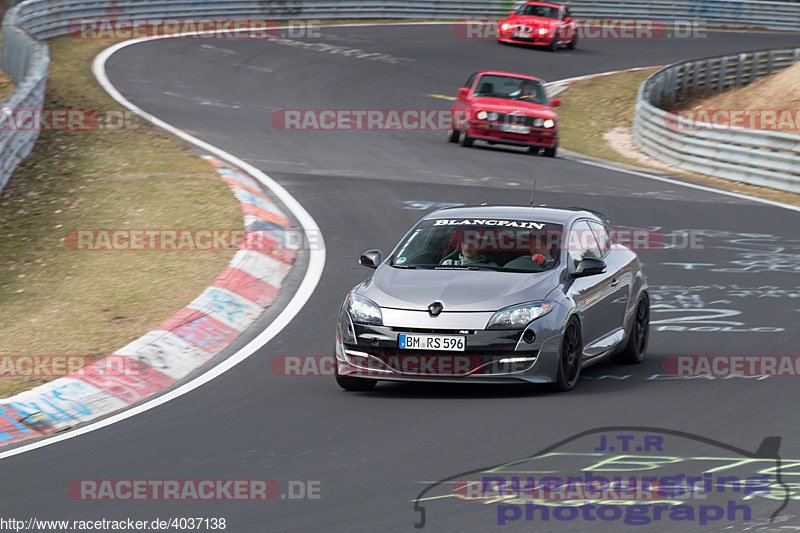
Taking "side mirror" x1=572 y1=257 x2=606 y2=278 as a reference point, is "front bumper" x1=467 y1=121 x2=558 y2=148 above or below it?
below

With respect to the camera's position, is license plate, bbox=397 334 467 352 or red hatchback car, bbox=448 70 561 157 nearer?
license plate, bbox=397 334 467 352

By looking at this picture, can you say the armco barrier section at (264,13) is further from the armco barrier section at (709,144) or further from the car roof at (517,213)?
the armco barrier section at (709,144)

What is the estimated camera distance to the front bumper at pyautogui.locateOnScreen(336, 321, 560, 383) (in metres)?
9.18

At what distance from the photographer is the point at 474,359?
921 centimetres

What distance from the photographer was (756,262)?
1492 cm

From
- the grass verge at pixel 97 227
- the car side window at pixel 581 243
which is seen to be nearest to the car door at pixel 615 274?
the car side window at pixel 581 243

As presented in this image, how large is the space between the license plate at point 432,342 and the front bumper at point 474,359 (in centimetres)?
2

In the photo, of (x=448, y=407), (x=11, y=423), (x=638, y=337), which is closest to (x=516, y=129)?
(x=638, y=337)

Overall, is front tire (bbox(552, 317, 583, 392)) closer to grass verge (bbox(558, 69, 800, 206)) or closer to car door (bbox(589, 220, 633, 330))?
car door (bbox(589, 220, 633, 330))

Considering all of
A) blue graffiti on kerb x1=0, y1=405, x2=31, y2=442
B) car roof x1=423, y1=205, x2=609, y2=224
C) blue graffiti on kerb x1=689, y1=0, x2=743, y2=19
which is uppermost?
car roof x1=423, y1=205, x2=609, y2=224

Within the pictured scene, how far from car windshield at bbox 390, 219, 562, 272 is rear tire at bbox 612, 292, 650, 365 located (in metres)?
1.19

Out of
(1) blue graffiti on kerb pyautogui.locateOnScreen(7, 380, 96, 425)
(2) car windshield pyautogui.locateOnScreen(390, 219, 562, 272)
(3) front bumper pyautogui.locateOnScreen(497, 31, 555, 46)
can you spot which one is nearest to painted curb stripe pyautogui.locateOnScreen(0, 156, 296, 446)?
(1) blue graffiti on kerb pyautogui.locateOnScreen(7, 380, 96, 425)

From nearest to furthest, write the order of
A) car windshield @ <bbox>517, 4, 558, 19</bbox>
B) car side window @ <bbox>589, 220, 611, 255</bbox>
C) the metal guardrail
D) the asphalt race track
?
the asphalt race track → car side window @ <bbox>589, 220, 611, 255</bbox> → the metal guardrail → car windshield @ <bbox>517, 4, 558, 19</bbox>

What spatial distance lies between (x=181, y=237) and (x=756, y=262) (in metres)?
6.63
